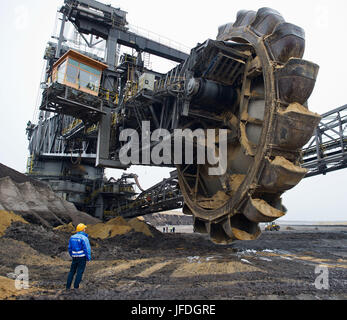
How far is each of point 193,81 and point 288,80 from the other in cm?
237

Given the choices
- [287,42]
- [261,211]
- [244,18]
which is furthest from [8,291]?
[244,18]

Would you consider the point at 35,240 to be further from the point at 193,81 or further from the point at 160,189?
the point at 160,189

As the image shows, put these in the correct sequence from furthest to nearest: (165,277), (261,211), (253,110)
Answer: (253,110), (261,211), (165,277)

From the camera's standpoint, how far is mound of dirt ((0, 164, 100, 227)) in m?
10.3

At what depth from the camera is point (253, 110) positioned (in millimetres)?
6414

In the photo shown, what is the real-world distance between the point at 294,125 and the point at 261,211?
1861mm

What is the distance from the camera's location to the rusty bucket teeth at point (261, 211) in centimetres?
552

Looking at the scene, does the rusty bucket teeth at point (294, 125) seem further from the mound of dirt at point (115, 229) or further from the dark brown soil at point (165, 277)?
the mound of dirt at point (115, 229)

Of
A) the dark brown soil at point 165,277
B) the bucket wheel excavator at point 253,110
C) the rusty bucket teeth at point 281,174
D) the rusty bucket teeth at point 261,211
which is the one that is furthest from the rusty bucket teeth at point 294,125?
the dark brown soil at point 165,277

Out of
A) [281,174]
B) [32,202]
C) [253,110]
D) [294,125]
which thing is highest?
[253,110]

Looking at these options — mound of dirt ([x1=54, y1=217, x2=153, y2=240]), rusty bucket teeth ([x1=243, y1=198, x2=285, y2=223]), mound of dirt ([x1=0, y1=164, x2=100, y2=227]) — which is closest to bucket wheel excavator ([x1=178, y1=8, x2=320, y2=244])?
rusty bucket teeth ([x1=243, y1=198, x2=285, y2=223])

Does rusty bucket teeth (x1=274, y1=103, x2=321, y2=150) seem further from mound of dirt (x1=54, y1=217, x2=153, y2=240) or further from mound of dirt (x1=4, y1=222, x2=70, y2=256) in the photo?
mound of dirt (x1=54, y1=217, x2=153, y2=240)

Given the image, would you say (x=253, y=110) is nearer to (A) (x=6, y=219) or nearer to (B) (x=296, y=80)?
(B) (x=296, y=80)

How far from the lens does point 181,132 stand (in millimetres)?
7703
